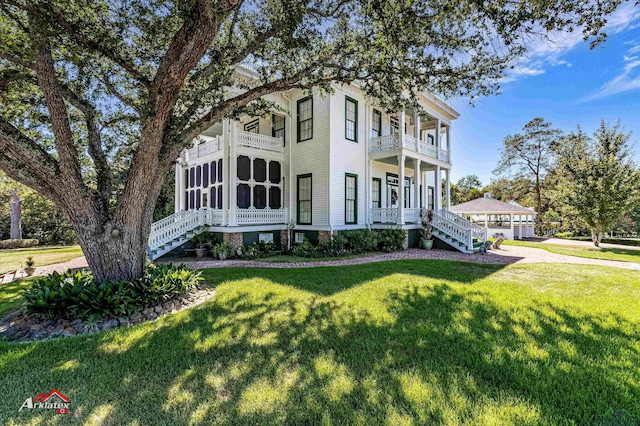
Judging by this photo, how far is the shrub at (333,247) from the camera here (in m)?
11.5

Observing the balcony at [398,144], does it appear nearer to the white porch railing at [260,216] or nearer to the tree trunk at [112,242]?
the white porch railing at [260,216]

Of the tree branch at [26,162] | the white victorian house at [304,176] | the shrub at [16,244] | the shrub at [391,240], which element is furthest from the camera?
the shrub at [16,244]

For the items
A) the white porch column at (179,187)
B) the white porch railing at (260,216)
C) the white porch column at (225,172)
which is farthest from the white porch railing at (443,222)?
the white porch column at (179,187)

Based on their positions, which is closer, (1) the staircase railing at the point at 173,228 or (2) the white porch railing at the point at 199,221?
(1) the staircase railing at the point at 173,228

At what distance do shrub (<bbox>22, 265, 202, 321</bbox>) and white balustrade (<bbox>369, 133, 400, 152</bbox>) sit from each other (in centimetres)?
1130

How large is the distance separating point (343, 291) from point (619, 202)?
17.2m

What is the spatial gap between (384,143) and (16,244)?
2438 cm

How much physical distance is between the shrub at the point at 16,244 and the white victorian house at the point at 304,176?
1365cm

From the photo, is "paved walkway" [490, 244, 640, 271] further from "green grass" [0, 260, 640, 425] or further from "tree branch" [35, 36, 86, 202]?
"tree branch" [35, 36, 86, 202]

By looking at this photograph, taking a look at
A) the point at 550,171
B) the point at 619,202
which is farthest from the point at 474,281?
the point at 550,171

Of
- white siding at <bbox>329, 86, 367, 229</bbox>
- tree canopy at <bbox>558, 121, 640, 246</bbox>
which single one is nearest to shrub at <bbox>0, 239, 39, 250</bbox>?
white siding at <bbox>329, 86, 367, 229</bbox>

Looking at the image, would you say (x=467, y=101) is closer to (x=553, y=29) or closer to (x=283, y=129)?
(x=553, y=29)

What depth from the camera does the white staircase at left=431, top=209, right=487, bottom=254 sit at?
1262 cm

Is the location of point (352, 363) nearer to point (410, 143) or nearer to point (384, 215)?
point (384, 215)
